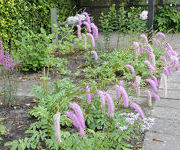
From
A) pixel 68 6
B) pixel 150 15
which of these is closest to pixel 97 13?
pixel 68 6

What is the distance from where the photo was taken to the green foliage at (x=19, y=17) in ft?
17.5

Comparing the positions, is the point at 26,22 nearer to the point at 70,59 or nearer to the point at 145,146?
the point at 70,59

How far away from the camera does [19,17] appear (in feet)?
19.5

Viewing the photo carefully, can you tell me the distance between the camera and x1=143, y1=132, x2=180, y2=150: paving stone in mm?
2166

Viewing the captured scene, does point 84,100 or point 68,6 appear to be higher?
point 68,6

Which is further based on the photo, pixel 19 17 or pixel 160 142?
pixel 19 17

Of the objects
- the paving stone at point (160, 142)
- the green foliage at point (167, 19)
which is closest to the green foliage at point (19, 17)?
the paving stone at point (160, 142)

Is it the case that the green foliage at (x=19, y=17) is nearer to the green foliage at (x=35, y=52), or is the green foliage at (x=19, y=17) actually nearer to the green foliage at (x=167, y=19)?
the green foliage at (x=35, y=52)

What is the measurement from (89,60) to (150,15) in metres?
2.55

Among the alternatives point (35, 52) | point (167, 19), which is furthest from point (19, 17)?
point (167, 19)

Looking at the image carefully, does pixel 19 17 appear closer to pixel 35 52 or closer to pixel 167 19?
pixel 35 52

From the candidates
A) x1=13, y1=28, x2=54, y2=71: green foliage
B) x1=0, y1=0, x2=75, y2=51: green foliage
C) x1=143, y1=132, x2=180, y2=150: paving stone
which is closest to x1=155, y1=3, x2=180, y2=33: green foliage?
x1=0, y1=0, x2=75, y2=51: green foliage

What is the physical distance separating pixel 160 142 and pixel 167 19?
9055 mm

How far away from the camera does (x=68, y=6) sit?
10.0 m
